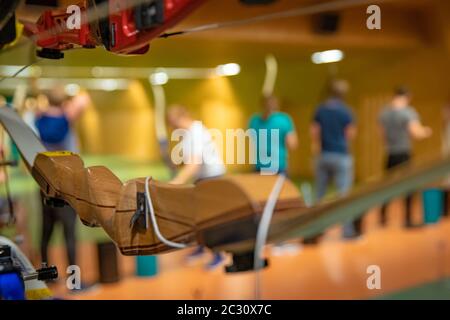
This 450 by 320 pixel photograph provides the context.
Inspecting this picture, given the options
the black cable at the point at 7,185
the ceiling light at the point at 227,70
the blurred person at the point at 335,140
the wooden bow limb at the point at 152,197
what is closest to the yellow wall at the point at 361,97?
the blurred person at the point at 335,140

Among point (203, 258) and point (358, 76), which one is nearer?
point (203, 258)

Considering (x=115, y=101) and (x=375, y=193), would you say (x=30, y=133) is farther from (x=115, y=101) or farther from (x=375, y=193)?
(x=115, y=101)

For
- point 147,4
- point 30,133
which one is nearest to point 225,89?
point 30,133

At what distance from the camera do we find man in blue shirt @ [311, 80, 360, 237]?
318 cm

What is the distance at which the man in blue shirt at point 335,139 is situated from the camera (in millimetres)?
3184

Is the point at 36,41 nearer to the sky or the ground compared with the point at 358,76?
nearer to the ground

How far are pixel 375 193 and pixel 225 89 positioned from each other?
1.24 meters

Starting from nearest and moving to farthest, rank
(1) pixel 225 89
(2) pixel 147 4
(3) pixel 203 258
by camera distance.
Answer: (2) pixel 147 4, (1) pixel 225 89, (3) pixel 203 258

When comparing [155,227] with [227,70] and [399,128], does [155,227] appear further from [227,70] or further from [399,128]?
[399,128]

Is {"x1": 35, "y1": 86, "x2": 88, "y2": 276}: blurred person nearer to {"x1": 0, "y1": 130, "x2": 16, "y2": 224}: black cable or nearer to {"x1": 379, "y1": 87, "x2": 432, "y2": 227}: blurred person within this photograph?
{"x1": 0, "y1": 130, "x2": 16, "y2": 224}: black cable

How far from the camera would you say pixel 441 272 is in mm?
2541

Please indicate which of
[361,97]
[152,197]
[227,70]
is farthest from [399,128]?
[152,197]

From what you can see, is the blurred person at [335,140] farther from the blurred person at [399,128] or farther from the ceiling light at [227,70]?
the ceiling light at [227,70]

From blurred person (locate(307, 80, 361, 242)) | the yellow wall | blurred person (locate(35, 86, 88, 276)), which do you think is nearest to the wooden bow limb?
blurred person (locate(35, 86, 88, 276))
